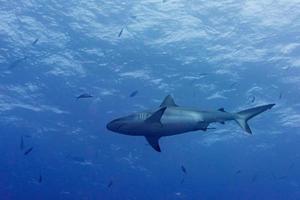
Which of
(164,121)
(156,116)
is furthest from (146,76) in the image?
(156,116)

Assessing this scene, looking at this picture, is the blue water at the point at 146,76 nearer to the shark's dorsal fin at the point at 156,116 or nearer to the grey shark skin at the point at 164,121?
the grey shark skin at the point at 164,121

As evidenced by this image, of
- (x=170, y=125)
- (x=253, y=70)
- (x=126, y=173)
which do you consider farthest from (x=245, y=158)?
(x=170, y=125)

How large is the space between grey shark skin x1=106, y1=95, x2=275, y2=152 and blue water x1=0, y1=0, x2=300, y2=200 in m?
9.13

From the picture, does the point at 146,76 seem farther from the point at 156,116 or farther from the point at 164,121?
the point at 156,116

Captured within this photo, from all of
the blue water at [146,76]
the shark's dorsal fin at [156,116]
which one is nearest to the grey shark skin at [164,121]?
the shark's dorsal fin at [156,116]

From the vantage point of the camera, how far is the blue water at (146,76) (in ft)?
55.4

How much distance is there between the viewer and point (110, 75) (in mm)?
22203

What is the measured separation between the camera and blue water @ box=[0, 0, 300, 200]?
1688 cm

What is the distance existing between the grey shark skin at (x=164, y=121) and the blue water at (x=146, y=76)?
9128mm

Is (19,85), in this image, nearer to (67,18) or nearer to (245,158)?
(67,18)

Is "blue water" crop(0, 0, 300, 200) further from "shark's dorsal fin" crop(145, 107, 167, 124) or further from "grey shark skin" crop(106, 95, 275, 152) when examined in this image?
"shark's dorsal fin" crop(145, 107, 167, 124)

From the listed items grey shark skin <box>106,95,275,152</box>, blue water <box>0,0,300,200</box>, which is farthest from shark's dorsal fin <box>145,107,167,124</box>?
blue water <box>0,0,300,200</box>

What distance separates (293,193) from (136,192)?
69.5 ft

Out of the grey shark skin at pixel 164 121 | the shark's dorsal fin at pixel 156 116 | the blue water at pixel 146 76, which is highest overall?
the shark's dorsal fin at pixel 156 116
